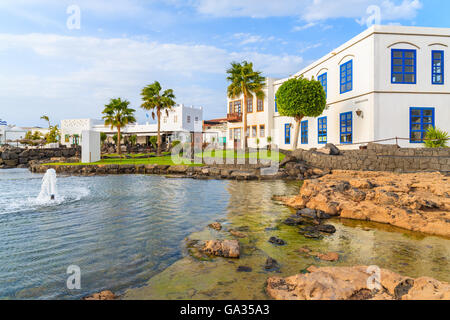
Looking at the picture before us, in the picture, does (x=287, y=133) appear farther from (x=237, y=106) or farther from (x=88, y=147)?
(x=88, y=147)

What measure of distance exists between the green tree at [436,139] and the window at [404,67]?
4.08 meters

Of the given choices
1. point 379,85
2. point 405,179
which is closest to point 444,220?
point 405,179

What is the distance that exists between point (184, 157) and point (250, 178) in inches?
526

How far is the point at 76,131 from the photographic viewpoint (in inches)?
2451

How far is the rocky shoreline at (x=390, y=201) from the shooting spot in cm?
758

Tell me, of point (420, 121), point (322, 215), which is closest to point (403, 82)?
point (420, 121)

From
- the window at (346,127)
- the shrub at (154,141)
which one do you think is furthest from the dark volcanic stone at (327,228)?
the shrub at (154,141)

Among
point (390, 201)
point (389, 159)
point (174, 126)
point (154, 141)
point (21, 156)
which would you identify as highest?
point (174, 126)

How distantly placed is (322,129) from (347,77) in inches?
216

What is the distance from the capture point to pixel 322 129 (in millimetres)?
26781

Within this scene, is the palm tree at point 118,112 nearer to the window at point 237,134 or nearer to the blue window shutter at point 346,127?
the window at point 237,134

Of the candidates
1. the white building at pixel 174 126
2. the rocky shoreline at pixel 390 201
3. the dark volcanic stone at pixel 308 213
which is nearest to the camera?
the rocky shoreline at pixel 390 201

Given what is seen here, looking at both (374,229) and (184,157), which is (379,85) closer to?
(374,229)

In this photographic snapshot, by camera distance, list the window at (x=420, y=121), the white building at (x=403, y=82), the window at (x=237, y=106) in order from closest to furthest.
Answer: the white building at (x=403, y=82) < the window at (x=420, y=121) < the window at (x=237, y=106)
